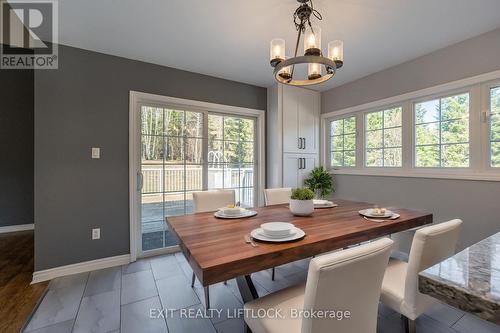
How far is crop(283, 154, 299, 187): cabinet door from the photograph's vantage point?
11.7 feet

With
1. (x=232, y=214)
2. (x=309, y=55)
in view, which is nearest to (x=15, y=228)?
(x=232, y=214)

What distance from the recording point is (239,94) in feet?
11.6

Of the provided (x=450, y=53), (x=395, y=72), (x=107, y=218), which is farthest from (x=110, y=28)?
(x=450, y=53)

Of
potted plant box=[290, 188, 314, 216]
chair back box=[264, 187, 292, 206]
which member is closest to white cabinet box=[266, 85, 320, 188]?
chair back box=[264, 187, 292, 206]

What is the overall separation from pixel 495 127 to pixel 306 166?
2.19 meters

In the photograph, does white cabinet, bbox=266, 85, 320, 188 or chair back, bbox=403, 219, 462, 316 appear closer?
chair back, bbox=403, 219, 462, 316

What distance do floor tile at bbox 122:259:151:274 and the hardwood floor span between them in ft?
2.23

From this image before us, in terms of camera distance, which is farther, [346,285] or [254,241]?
[254,241]

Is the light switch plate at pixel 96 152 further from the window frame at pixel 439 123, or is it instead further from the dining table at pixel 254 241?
the window frame at pixel 439 123

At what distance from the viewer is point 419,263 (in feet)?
3.74

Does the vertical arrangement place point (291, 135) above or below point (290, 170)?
above

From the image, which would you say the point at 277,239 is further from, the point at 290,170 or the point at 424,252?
the point at 290,170

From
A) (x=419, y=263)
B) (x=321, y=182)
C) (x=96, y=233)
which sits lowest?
(x=96, y=233)

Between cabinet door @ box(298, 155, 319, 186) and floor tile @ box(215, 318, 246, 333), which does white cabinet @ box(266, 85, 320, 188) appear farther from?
floor tile @ box(215, 318, 246, 333)
